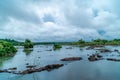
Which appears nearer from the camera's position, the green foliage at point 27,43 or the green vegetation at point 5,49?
the green vegetation at point 5,49

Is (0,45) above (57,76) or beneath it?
above

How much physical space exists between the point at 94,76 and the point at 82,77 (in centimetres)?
205

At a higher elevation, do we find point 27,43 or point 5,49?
point 27,43

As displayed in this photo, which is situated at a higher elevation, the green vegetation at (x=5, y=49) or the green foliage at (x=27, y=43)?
the green foliage at (x=27, y=43)

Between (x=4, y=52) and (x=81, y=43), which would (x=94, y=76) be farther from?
(x=81, y=43)

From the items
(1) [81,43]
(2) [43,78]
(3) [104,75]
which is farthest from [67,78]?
(1) [81,43]

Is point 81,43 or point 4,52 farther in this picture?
point 81,43

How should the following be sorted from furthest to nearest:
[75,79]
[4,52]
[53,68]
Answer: [4,52]
[53,68]
[75,79]

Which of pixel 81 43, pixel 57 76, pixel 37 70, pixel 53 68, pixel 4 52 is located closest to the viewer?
pixel 57 76

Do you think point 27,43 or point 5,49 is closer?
point 5,49

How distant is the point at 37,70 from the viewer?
120 ft

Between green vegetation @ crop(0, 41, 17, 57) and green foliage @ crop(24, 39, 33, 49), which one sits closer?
green vegetation @ crop(0, 41, 17, 57)

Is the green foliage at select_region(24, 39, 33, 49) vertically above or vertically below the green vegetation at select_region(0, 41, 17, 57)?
above

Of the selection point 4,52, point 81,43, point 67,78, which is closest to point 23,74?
point 67,78
